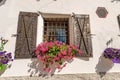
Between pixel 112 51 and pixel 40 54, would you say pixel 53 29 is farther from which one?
pixel 112 51

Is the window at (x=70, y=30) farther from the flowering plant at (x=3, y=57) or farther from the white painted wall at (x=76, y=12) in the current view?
the flowering plant at (x=3, y=57)

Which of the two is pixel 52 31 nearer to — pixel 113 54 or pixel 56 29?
pixel 56 29

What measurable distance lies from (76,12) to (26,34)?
7.44ft

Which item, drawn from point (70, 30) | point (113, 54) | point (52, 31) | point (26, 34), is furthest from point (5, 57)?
point (113, 54)

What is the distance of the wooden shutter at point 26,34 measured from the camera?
5.85 metres

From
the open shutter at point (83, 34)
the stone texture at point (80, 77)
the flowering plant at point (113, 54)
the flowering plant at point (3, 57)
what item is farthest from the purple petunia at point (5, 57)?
the flowering plant at point (113, 54)

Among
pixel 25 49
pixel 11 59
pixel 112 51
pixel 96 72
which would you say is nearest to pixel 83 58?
pixel 96 72

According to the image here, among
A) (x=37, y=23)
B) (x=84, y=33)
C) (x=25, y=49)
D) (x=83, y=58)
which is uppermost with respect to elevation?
(x=37, y=23)

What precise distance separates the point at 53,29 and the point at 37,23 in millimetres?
870

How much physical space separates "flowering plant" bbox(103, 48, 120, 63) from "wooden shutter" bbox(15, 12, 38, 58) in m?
2.70

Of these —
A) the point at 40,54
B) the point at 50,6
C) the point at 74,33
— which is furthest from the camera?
the point at 50,6

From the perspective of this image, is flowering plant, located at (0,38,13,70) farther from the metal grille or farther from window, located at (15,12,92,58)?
the metal grille

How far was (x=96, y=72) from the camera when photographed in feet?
19.6

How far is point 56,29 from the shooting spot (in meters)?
7.04
